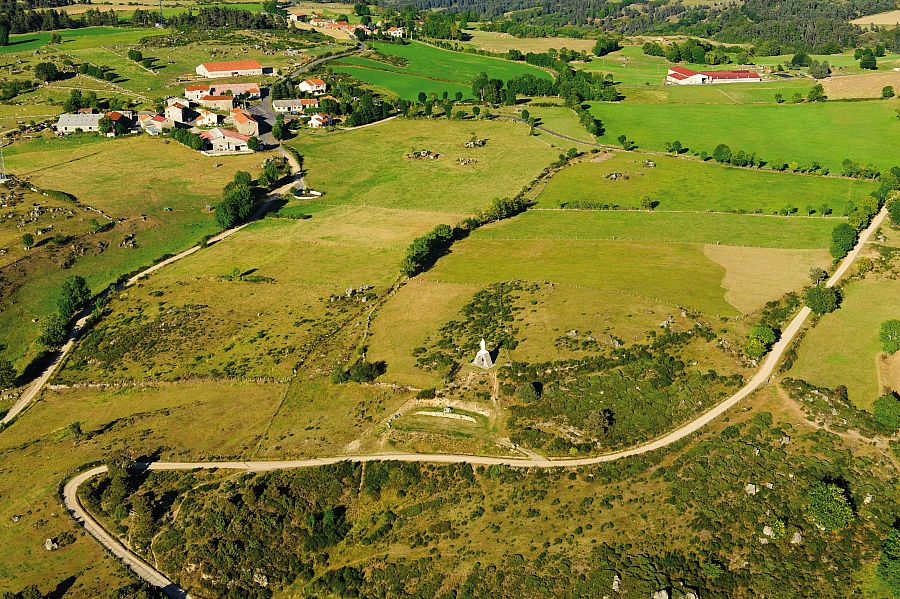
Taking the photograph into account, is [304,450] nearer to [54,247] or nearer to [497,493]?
[497,493]

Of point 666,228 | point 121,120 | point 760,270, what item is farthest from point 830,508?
point 121,120

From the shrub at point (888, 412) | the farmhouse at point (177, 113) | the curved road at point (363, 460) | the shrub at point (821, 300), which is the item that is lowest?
the curved road at point (363, 460)

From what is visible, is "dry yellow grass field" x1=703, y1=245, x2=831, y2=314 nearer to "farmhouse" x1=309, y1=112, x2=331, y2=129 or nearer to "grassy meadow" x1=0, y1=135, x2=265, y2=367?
"grassy meadow" x1=0, y1=135, x2=265, y2=367

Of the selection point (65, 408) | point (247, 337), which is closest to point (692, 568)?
point (247, 337)

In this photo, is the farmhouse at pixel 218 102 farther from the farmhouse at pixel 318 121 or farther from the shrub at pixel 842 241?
the shrub at pixel 842 241

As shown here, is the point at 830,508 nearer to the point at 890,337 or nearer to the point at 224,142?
the point at 890,337

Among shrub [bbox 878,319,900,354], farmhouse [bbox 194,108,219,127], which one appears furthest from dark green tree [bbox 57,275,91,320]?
shrub [bbox 878,319,900,354]

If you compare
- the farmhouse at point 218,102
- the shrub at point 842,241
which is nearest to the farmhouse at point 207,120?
the farmhouse at point 218,102
